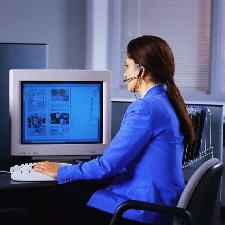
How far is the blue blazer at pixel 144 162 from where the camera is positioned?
5.79 ft

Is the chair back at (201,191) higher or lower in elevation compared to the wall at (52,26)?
lower

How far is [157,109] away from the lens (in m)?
1.80

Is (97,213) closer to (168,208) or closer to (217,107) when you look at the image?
(168,208)

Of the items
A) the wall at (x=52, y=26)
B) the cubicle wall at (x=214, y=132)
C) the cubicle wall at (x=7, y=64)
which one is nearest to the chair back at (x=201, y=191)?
the cubicle wall at (x=214, y=132)

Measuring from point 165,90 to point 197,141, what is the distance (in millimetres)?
530

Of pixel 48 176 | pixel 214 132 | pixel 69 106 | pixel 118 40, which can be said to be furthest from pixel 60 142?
pixel 118 40

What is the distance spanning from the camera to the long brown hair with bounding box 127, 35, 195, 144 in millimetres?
1885

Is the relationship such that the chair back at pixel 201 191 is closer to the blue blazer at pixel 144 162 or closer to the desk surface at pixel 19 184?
the blue blazer at pixel 144 162

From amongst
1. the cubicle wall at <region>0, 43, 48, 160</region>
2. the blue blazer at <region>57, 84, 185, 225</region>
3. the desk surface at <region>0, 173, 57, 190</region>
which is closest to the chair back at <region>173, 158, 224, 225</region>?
the blue blazer at <region>57, 84, 185, 225</region>

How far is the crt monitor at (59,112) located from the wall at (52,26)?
138 centimetres

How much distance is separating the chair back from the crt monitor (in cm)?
69

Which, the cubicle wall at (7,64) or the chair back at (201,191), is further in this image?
the cubicle wall at (7,64)

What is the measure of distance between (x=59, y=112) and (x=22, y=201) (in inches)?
16.8

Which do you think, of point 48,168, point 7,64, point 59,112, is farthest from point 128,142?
point 7,64
